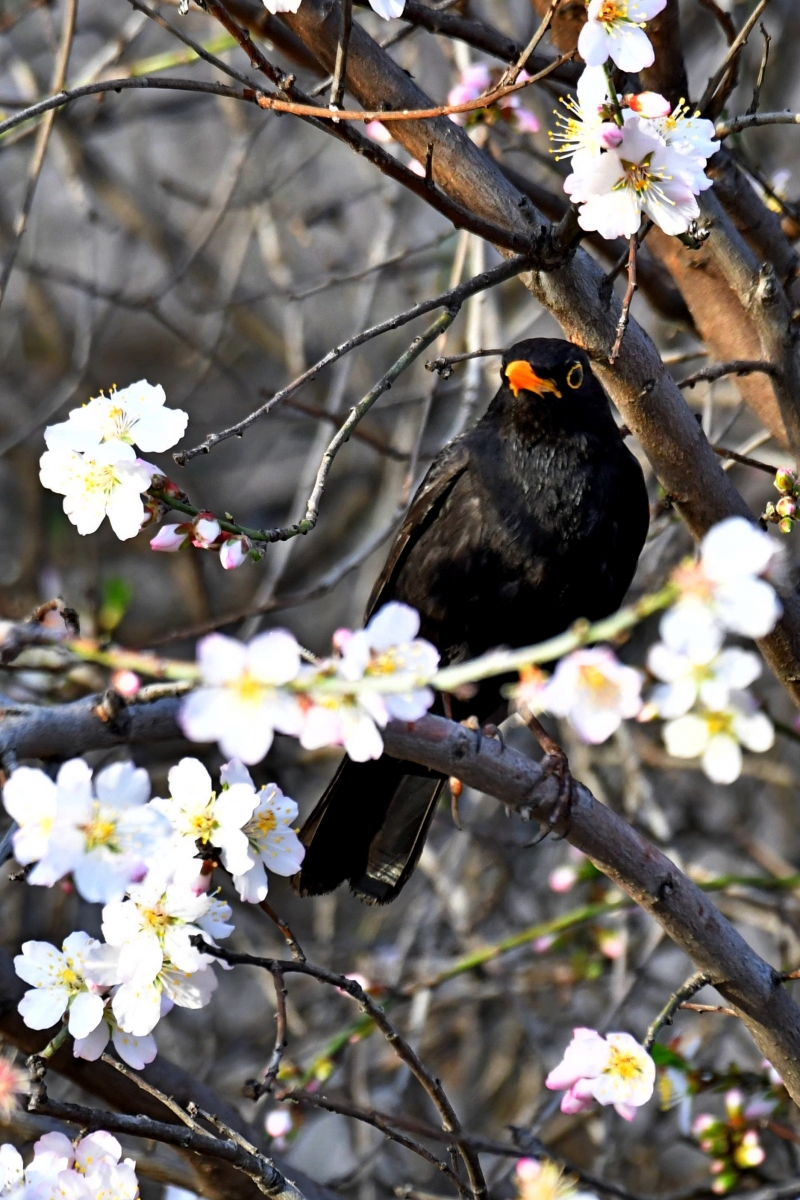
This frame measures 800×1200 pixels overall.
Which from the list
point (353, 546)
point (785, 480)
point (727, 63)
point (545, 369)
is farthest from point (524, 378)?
point (353, 546)

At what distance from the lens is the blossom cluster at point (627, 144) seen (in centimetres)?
221

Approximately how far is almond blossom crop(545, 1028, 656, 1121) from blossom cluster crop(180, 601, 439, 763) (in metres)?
1.04

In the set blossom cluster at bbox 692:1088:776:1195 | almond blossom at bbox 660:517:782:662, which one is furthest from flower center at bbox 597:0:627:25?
blossom cluster at bbox 692:1088:776:1195

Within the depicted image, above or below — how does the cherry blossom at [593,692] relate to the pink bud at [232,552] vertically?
below

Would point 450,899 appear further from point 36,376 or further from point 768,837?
point 36,376

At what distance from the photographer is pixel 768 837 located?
688 centimetres

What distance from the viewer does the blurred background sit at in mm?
4535

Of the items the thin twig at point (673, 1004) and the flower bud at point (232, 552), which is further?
the thin twig at point (673, 1004)

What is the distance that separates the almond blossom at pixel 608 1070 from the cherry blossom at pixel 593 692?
104cm

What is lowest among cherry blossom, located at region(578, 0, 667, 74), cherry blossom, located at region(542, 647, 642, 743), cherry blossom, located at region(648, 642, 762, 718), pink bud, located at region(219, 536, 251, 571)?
cherry blossom, located at region(542, 647, 642, 743)

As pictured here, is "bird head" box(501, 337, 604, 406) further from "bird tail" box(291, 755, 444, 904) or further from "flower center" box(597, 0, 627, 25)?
"flower center" box(597, 0, 627, 25)

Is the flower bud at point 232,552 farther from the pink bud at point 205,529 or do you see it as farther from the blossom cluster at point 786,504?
the blossom cluster at point 786,504

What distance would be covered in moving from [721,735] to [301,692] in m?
0.61

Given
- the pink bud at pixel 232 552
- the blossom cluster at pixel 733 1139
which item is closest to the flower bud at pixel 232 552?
the pink bud at pixel 232 552
